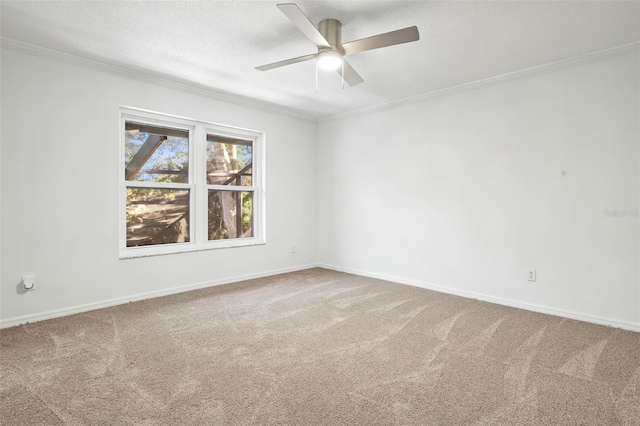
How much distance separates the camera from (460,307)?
3416 millimetres

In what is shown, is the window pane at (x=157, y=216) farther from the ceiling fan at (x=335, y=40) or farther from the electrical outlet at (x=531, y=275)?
the electrical outlet at (x=531, y=275)

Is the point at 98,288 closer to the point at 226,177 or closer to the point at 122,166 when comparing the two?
the point at 122,166

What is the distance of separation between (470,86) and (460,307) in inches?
95.1

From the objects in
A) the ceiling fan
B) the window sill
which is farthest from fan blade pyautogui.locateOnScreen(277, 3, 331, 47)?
the window sill

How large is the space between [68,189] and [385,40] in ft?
10.1

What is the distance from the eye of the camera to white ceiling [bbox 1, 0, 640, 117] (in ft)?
7.59

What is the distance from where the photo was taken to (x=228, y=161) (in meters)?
4.55

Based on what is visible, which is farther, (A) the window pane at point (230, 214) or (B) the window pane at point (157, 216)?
(A) the window pane at point (230, 214)

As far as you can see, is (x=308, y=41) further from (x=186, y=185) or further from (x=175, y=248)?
(x=175, y=248)

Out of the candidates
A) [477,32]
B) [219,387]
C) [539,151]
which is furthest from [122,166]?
[539,151]

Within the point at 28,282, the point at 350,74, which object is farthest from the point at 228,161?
the point at 28,282

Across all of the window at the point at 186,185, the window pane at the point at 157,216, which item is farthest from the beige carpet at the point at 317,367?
the window at the point at 186,185

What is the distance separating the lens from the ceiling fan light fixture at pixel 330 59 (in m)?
2.48

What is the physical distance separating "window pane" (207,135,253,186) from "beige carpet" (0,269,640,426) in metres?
1.77
